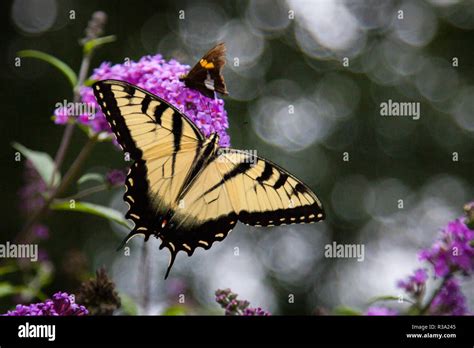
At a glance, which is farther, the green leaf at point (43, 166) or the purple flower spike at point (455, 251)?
the green leaf at point (43, 166)

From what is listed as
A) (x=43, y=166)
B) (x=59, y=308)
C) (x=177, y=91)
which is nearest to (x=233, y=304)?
(x=59, y=308)

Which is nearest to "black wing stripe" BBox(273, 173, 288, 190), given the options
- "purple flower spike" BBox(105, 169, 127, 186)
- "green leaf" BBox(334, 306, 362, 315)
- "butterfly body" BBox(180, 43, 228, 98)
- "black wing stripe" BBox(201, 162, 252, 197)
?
"black wing stripe" BBox(201, 162, 252, 197)

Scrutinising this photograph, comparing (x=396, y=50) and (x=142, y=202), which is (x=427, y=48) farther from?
(x=142, y=202)

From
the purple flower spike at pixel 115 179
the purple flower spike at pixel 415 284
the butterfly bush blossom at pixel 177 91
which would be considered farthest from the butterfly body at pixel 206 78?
the purple flower spike at pixel 415 284

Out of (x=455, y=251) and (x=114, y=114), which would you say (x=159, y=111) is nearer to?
(x=114, y=114)

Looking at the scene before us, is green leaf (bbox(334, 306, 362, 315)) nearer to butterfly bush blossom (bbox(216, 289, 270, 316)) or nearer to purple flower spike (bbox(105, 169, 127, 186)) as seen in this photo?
butterfly bush blossom (bbox(216, 289, 270, 316))

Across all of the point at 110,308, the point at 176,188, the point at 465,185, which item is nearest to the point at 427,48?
the point at 465,185

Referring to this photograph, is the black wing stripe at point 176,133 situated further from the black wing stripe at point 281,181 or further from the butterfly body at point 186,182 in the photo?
the black wing stripe at point 281,181
